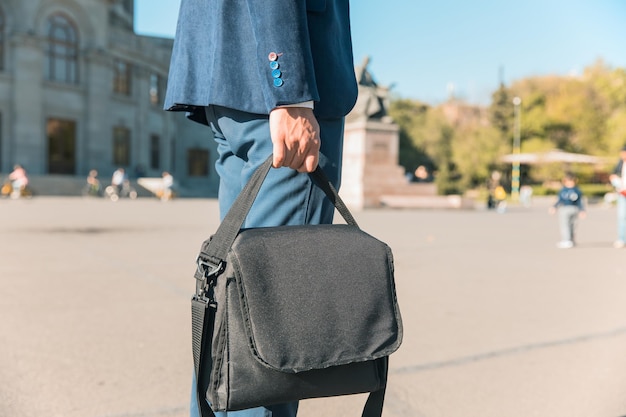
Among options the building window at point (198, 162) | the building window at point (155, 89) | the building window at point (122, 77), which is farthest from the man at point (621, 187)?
the building window at point (198, 162)

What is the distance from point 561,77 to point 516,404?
6846cm

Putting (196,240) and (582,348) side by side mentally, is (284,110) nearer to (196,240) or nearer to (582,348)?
(582,348)

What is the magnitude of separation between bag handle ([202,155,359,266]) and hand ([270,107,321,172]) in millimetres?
52

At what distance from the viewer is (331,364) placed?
1.51 meters

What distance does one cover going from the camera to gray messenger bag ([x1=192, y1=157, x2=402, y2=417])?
57.9 inches

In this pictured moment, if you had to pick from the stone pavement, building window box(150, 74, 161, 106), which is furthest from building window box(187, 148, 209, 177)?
the stone pavement

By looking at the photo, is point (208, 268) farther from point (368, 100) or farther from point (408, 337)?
point (368, 100)

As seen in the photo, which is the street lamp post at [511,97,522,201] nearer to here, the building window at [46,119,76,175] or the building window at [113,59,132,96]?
the building window at [113,59,132,96]

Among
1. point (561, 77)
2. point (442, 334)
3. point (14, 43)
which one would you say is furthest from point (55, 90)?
point (561, 77)

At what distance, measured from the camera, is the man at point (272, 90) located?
1638 mm

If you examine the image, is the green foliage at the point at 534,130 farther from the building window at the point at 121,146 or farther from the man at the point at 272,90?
→ the man at the point at 272,90

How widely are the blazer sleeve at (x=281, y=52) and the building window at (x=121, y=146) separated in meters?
41.9

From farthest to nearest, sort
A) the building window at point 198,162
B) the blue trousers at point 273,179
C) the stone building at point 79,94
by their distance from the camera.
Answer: the building window at point 198,162 → the stone building at point 79,94 → the blue trousers at point 273,179

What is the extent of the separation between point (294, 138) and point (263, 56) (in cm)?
24
